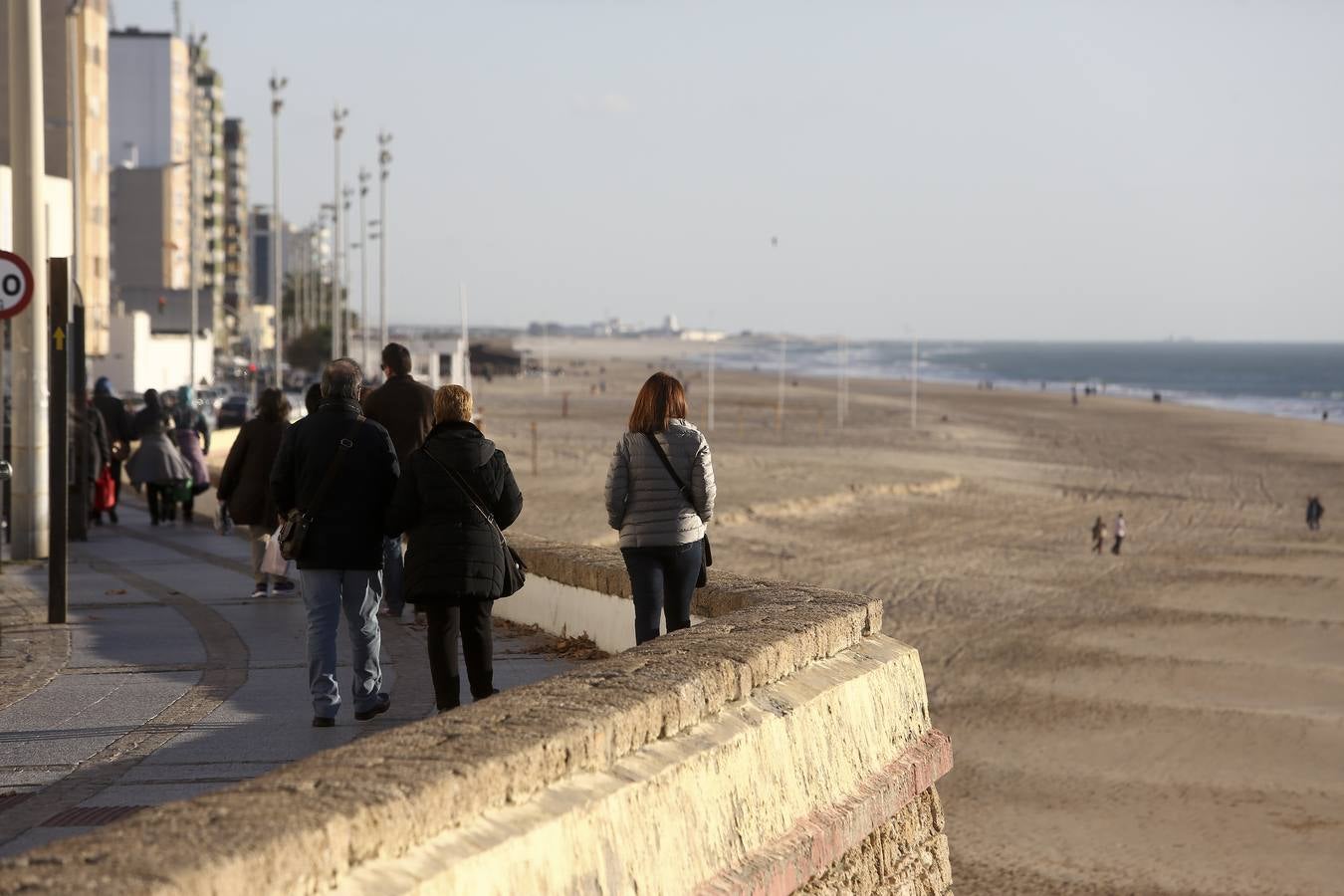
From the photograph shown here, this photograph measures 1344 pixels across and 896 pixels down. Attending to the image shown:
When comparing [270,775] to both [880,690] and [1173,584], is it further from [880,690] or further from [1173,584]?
[1173,584]

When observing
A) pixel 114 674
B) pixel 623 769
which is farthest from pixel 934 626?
pixel 623 769

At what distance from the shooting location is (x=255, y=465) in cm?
1092

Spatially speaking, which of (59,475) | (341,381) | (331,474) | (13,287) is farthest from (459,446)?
(59,475)

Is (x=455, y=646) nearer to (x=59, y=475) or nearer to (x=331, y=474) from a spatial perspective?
(x=331, y=474)

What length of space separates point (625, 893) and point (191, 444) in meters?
14.0

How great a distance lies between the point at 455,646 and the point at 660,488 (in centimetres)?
111

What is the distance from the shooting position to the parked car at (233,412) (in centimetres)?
4644

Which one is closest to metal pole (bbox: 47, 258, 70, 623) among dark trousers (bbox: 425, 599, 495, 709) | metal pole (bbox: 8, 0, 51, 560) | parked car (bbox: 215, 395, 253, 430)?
metal pole (bbox: 8, 0, 51, 560)

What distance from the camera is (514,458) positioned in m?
51.5

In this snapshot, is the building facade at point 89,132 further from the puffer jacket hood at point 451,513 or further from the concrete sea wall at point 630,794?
the concrete sea wall at point 630,794

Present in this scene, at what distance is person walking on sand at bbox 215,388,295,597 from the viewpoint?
10602 millimetres

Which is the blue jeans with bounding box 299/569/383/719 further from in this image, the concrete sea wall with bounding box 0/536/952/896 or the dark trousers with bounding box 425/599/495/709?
the concrete sea wall with bounding box 0/536/952/896

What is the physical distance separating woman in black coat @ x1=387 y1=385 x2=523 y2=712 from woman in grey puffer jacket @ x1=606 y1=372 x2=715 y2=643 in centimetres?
66

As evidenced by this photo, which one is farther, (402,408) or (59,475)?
(59,475)
